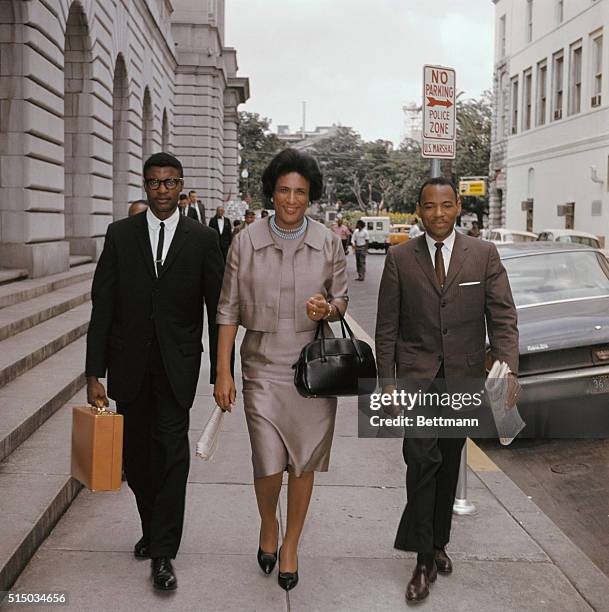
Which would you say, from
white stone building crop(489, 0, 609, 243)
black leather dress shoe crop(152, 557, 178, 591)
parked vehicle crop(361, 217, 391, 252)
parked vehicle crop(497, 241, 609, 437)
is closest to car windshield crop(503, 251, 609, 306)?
parked vehicle crop(497, 241, 609, 437)

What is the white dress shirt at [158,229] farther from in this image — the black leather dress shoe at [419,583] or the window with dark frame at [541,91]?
the window with dark frame at [541,91]

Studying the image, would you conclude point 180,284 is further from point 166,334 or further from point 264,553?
point 264,553

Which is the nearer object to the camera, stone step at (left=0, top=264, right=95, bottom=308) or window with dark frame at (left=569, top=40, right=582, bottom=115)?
stone step at (left=0, top=264, right=95, bottom=308)

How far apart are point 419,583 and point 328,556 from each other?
0.71 metres

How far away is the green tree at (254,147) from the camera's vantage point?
7600 cm

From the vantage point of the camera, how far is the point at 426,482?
4.51 meters

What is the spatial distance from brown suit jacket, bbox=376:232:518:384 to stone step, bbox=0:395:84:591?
6.37ft

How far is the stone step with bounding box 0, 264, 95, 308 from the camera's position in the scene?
11.1 metres

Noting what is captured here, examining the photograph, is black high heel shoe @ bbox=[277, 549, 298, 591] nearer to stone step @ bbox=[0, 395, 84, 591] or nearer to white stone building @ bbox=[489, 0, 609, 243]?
stone step @ bbox=[0, 395, 84, 591]

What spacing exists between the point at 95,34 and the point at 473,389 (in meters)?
15.7

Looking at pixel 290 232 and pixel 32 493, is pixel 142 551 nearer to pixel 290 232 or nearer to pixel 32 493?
pixel 32 493

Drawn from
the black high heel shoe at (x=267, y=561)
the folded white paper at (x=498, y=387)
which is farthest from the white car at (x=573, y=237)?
the black high heel shoe at (x=267, y=561)

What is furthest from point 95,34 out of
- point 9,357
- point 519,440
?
point 519,440

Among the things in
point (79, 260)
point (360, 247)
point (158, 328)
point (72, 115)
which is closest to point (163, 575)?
point (158, 328)
